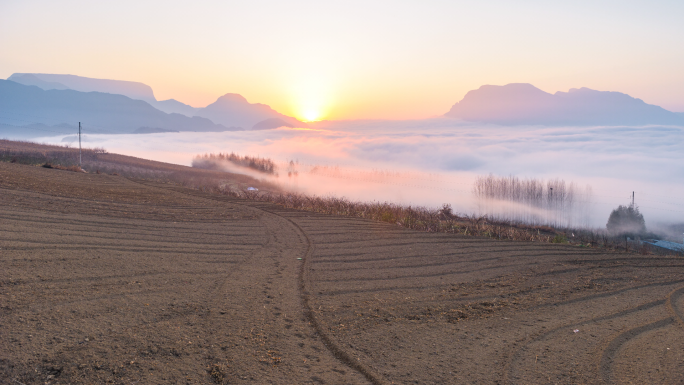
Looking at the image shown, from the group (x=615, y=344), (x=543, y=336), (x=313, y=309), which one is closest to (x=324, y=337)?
(x=313, y=309)

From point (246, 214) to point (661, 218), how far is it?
2249 inches

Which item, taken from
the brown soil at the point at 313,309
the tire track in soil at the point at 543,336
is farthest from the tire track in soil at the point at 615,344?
the tire track in soil at the point at 543,336

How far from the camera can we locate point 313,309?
6.40m

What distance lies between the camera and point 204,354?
4.63m

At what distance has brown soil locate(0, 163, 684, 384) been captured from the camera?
4465mm

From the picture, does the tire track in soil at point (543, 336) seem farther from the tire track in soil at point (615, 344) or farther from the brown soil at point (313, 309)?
the tire track in soil at point (615, 344)

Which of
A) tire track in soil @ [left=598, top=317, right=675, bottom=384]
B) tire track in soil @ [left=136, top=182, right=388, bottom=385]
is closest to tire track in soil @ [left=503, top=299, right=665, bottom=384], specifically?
tire track in soil @ [left=598, top=317, right=675, bottom=384]

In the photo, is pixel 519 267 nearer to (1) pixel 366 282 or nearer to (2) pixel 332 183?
(1) pixel 366 282

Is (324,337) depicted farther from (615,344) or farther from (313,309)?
(615,344)

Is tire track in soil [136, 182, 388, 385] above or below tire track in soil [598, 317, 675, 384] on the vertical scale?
above

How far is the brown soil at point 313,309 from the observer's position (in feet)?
14.6

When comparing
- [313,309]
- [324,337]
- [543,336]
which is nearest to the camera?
[324,337]

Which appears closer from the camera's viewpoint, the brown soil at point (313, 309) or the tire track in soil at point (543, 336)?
the brown soil at point (313, 309)

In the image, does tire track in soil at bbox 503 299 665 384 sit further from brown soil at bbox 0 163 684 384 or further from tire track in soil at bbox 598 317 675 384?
tire track in soil at bbox 598 317 675 384
